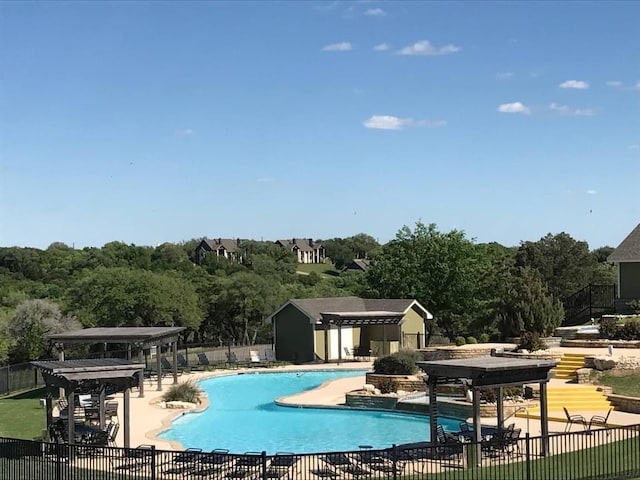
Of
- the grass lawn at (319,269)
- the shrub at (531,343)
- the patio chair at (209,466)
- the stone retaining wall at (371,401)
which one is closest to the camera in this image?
the patio chair at (209,466)

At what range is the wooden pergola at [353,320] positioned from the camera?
42.7 meters

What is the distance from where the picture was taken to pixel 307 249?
168 meters

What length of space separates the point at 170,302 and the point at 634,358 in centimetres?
3688

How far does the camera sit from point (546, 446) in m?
15.5

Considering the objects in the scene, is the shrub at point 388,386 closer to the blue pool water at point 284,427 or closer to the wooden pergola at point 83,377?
the blue pool water at point 284,427

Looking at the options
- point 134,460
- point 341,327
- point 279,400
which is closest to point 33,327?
point 341,327

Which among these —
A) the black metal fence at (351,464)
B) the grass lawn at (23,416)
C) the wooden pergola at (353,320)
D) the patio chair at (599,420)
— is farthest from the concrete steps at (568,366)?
the grass lawn at (23,416)

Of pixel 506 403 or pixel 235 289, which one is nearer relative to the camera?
pixel 506 403

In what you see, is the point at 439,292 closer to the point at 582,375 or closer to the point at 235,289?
the point at 235,289

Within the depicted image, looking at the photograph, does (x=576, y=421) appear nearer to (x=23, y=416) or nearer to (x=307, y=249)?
(x=23, y=416)

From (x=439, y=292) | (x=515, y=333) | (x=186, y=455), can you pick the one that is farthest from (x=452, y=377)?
(x=439, y=292)

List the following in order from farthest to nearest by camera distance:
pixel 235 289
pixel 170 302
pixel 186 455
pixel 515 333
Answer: pixel 235 289 < pixel 170 302 < pixel 515 333 < pixel 186 455

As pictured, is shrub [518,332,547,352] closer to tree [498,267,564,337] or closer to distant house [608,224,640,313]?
tree [498,267,564,337]

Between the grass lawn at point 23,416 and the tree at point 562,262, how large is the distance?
43.0 metres
